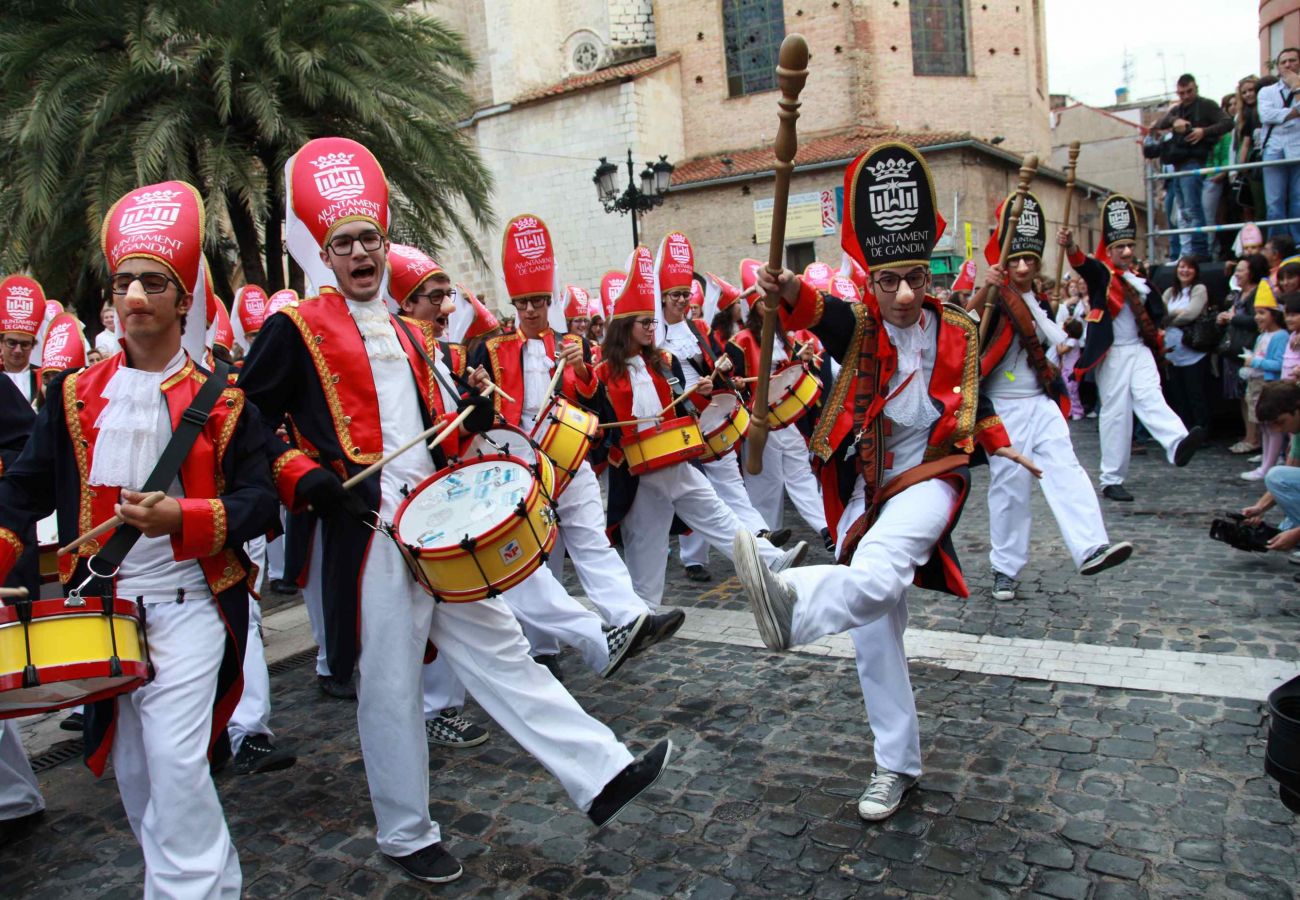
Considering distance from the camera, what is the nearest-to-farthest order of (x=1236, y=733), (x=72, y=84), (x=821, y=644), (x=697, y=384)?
(x=1236, y=733) → (x=821, y=644) → (x=697, y=384) → (x=72, y=84)

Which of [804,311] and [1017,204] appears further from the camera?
[1017,204]

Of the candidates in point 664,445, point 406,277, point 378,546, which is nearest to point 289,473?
point 378,546

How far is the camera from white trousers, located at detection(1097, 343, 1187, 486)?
328 inches

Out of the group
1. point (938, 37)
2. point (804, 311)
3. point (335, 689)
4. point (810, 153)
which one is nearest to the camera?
point (804, 311)

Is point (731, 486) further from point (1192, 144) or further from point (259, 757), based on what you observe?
point (1192, 144)

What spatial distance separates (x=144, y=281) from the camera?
3.18m

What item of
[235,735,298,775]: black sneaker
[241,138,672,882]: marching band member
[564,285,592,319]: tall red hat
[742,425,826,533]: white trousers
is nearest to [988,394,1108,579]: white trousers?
[742,425,826,533]: white trousers

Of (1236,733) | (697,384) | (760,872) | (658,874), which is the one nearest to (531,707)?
(658,874)

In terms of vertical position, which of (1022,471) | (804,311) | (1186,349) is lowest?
(1022,471)

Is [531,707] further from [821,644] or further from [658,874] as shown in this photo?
[821,644]

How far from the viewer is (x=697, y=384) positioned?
6.51m

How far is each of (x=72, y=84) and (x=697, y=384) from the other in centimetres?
1178

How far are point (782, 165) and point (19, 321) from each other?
5.39 meters

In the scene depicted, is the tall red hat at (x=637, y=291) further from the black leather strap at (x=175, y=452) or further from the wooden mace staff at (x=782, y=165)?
the black leather strap at (x=175, y=452)
